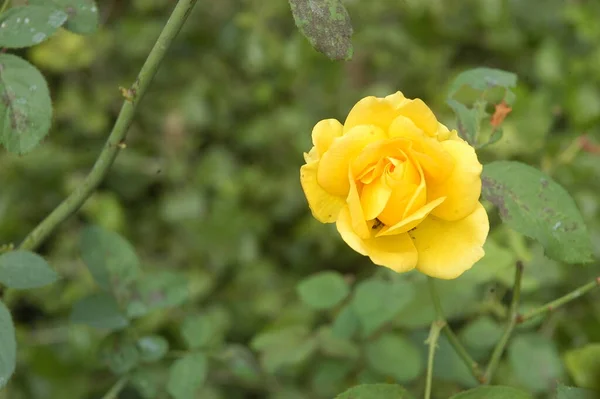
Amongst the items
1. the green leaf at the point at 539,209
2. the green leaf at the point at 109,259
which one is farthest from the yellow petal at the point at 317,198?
the green leaf at the point at 109,259

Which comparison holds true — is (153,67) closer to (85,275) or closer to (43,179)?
(85,275)

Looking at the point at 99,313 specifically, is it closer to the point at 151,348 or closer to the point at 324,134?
the point at 151,348

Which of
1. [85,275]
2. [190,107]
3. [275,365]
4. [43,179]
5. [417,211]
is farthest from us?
[190,107]

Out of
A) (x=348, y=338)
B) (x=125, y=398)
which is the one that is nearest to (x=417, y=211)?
(x=348, y=338)

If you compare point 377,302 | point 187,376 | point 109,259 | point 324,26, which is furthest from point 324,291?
point 324,26

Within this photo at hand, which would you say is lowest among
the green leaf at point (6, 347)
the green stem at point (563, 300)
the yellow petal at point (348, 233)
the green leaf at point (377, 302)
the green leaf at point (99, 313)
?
the green leaf at point (377, 302)

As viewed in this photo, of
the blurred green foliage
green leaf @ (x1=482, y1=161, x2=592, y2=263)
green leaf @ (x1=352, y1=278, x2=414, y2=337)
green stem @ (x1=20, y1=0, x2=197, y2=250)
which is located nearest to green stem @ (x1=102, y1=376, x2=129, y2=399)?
the blurred green foliage

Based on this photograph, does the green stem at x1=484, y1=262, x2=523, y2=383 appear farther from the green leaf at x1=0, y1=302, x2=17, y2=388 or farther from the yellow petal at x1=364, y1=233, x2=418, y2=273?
the green leaf at x1=0, y1=302, x2=17, y2=388

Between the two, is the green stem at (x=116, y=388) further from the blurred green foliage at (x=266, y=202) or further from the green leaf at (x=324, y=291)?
the green leaf at (x=324, y=291)
